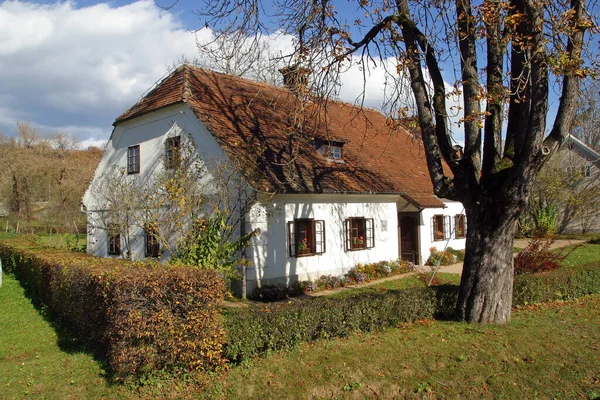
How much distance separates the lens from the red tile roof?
1340cm

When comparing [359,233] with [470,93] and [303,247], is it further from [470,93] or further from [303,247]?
[470,93]

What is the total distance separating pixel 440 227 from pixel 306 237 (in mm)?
8990

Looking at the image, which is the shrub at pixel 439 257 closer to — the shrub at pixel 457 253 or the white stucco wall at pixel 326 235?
the shrub at pixel 457 253

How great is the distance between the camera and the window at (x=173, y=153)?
13.4m

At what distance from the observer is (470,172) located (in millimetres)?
8750

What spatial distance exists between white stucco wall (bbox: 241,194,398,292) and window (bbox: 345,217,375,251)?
19 centimetres

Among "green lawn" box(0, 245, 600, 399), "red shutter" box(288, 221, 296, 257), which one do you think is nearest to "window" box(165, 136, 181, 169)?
"red shutter" box(288, 221, 296, 257)

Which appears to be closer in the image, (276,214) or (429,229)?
(276,214)

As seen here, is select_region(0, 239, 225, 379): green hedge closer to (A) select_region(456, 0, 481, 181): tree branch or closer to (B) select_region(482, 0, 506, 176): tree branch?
(A) select_region(456, 0, 481, 181): tree branch

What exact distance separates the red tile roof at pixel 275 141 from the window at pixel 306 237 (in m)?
1.25

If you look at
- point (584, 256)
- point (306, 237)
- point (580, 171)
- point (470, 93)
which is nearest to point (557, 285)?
point (470, 93)

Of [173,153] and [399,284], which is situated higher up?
[173,153]

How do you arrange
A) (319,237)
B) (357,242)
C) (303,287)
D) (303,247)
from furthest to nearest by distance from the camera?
(357,242) → (319,237) → (303,247) → (303,287)

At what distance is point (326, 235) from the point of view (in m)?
15.2
